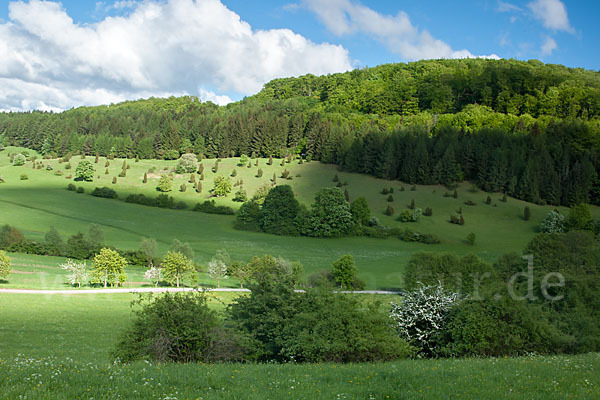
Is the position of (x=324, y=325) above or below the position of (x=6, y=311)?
above

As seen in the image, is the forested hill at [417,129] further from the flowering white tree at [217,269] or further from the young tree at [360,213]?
the flowering white tree at [217,269]

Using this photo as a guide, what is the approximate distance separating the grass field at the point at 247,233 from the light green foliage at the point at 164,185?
159 cm

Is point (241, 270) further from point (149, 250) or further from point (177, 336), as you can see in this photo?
point (177, 336)

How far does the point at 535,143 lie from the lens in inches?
4146

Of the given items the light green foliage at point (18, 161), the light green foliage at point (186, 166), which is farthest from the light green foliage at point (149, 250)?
the light green foliage at point (18, 161)

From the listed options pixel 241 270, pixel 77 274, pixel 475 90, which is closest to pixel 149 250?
pixel 77 274

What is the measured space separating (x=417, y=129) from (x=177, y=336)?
117894 mm

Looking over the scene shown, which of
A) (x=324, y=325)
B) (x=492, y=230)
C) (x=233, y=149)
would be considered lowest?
(x=324, y=325)

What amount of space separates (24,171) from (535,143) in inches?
5042

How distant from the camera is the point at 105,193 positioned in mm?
94375

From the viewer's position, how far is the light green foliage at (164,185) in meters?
99.1

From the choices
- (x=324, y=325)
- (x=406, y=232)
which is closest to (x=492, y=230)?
(x=406, y=232)

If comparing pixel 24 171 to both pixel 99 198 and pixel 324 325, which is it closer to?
pixel 99 198

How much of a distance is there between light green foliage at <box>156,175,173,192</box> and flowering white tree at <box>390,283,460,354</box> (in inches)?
3418
